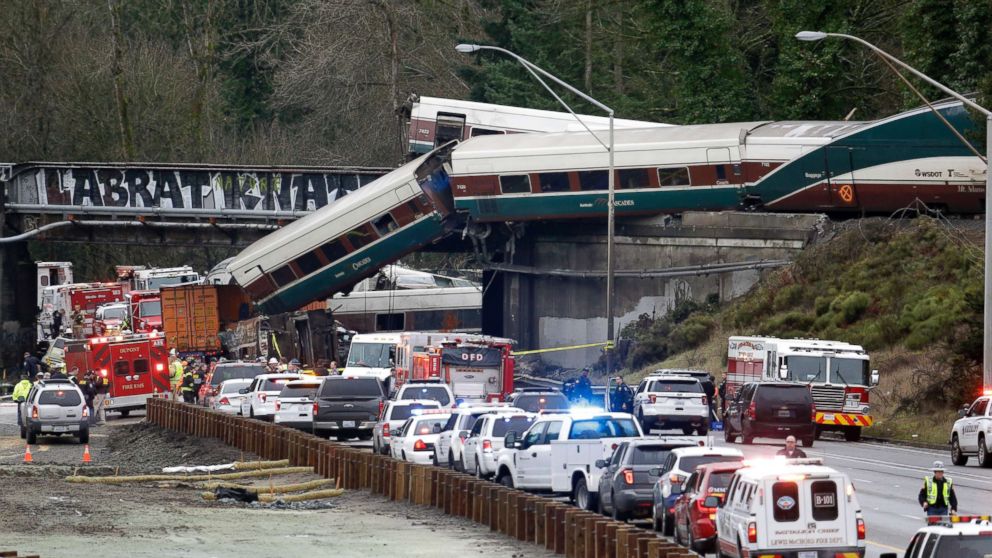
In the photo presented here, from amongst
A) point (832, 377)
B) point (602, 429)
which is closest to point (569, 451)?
point (602, 429)

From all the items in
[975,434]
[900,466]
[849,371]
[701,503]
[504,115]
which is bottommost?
[900,466]

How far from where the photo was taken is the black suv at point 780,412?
38344 mm

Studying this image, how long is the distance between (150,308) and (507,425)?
137ft

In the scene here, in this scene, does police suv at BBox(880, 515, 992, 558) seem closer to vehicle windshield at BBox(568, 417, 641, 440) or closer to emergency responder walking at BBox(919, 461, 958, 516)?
emergency responder walking at BBox(919, 461, 958, 516)

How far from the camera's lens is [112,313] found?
7231 cm

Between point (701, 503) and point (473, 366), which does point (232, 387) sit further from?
point (701, 503)

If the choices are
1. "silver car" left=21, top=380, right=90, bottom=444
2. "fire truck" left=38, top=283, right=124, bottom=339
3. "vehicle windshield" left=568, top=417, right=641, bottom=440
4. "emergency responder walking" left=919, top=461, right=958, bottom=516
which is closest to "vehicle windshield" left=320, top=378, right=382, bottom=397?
"silver car" left=21, top=380, right=90, bottom=444

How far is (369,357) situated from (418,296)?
23000 mm

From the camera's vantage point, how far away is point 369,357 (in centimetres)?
5319

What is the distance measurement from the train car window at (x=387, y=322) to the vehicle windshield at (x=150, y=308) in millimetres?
10796

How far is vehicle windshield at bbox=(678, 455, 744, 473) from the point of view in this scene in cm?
2225

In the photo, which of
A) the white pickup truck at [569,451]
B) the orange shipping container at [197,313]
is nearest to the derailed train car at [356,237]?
the orange shipping container at [197,313]

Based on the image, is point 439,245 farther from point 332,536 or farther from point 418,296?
point 332,536

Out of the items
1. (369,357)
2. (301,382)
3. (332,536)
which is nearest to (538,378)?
(369,357)
